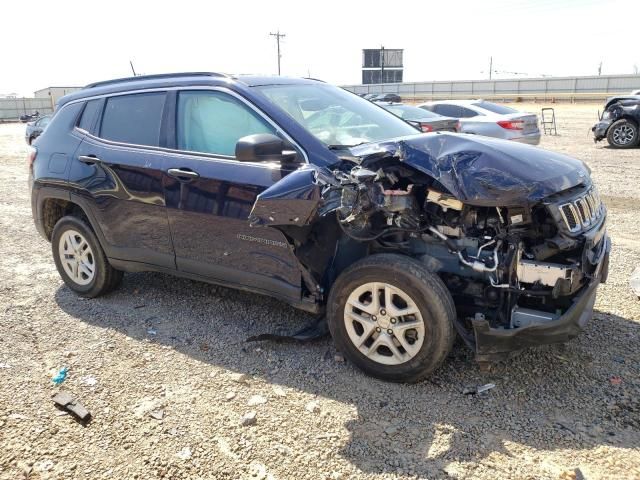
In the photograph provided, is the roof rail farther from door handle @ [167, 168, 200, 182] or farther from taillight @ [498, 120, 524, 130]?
taillight @ [498, 120, 524, 130]

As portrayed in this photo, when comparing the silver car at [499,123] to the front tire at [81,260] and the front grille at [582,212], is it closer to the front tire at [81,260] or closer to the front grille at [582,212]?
the front grille at [582,212]

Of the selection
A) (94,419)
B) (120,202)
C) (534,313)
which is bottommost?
(94,419)

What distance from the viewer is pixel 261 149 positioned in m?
3.40

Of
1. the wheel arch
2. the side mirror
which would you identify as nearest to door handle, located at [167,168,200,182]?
the side mirror

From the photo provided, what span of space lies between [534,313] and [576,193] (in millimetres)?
800

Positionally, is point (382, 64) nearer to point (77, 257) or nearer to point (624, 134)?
point (624, 134)

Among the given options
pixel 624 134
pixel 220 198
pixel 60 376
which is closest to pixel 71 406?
pixel 60 376

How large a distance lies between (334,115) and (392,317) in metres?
1.68

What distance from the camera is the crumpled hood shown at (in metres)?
3.01

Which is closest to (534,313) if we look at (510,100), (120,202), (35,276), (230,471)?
(230,471)

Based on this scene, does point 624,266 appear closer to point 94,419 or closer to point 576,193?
point 576,193

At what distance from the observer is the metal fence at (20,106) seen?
5094 cm

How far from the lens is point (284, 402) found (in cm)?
325

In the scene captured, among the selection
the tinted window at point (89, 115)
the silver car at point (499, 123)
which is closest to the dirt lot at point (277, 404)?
the tinted window at point (89, 115)
